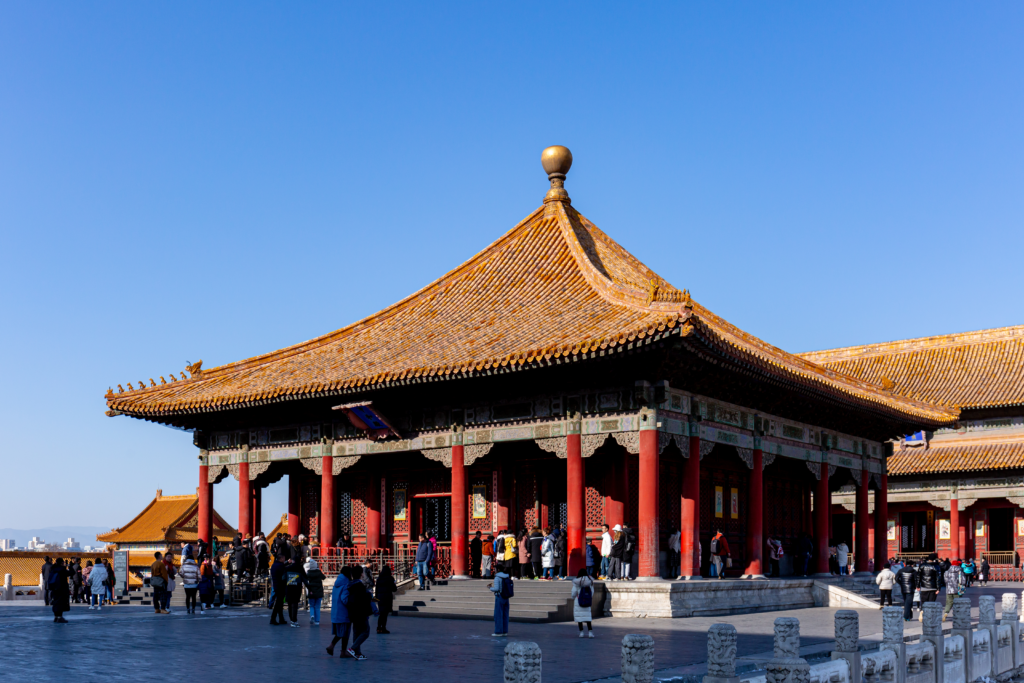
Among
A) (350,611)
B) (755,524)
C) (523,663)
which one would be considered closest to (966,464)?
(755,524)

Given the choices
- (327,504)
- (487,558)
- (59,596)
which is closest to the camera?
(59,596)

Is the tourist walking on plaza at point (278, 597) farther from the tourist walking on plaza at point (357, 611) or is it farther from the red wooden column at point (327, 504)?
the tourist walking on plaza at point (357, 611)

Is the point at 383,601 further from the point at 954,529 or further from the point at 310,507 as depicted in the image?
the point at 954,529

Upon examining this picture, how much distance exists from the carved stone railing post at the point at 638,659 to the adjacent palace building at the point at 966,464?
37584 mm

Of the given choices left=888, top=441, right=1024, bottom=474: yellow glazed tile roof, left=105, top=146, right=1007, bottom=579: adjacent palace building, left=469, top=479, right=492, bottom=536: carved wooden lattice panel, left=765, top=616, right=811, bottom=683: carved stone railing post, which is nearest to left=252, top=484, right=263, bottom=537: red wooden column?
left=105, top=146, right=1007, bottom=579: adjacent palace building

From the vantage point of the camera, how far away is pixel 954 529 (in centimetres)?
4725

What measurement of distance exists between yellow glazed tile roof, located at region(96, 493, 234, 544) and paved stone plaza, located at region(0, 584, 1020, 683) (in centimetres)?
3063

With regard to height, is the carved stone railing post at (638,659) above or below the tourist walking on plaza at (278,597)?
above

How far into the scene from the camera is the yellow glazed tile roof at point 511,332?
918 inches

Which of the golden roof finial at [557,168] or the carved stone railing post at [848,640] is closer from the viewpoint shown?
the carved stone railing post at [848,640]

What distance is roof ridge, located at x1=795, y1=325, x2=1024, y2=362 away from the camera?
51188 millimetres

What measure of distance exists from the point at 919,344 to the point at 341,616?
4434 cm

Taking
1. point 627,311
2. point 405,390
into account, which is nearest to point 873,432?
point 627,311

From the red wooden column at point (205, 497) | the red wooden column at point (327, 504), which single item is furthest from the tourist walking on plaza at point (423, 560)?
the red wooden column at point (205, 497)
